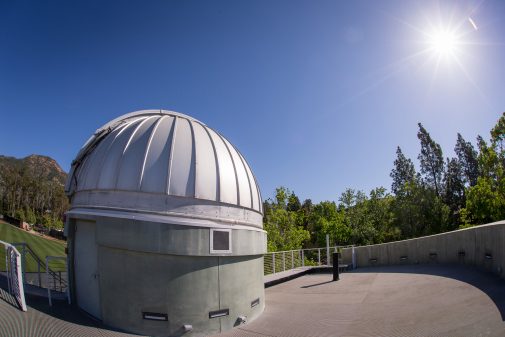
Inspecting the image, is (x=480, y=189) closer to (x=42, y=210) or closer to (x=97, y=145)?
(x=97, y=145)

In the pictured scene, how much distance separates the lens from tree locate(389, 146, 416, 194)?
4516 cm

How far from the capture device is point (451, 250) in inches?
462

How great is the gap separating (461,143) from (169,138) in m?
56.0

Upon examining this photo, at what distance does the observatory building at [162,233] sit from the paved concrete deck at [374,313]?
62 cm

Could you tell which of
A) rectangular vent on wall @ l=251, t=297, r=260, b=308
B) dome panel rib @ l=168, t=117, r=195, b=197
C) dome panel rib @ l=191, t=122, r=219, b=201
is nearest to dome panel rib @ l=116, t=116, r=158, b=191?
dome panel rib @ l=168, t=117, r=195, b=197

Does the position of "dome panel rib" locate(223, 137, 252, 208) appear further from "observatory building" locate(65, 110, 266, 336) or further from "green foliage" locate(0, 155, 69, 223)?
"green foliage" locate(0, 155, 69, 223)

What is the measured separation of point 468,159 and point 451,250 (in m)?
46.0

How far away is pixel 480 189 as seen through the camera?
965 inches

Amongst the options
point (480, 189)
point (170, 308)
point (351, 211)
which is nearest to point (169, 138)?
point (170, 308)

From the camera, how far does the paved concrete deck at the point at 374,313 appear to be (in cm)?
556

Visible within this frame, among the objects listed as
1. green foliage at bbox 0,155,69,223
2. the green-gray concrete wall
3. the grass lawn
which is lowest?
the grass lawn

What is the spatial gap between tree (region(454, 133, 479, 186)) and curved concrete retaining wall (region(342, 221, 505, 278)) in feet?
130

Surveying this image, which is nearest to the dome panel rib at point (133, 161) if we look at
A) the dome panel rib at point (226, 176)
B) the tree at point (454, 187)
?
the dome panel rib at point (226, 176)

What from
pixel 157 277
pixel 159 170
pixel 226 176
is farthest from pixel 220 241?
pixel 159 170
